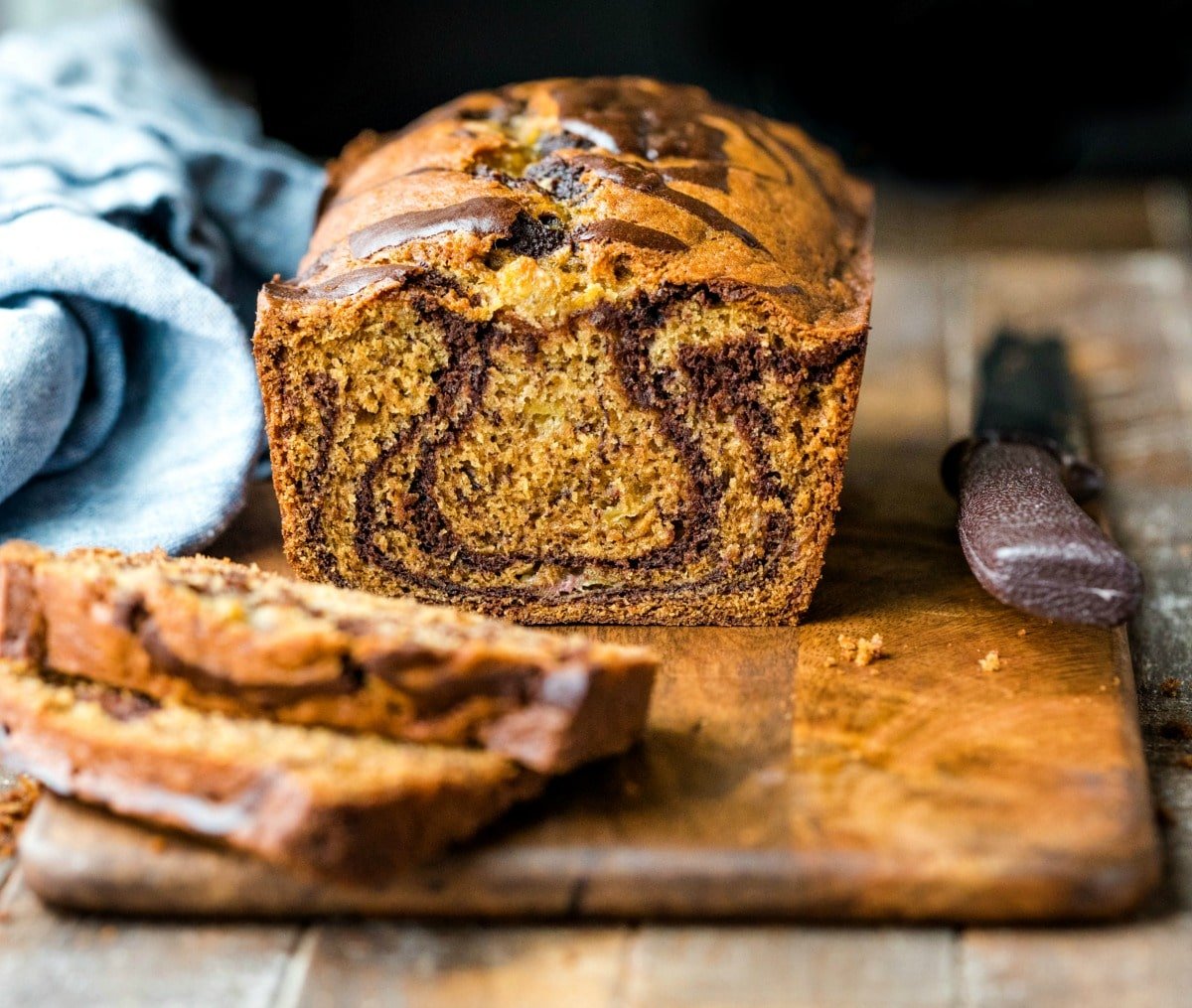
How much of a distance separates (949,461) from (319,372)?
1589mm

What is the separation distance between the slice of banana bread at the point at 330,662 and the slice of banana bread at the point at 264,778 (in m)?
0.04

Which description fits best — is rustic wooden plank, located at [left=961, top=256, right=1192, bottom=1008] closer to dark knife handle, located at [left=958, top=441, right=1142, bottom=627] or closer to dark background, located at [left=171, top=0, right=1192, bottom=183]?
dark knife handle, located at [left=958, top=441, right=1142, bottom=627]

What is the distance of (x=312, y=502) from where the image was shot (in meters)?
3.16

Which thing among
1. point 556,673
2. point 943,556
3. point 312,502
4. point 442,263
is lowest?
point 943,556

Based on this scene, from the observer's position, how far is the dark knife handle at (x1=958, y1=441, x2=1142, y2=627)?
271 cm

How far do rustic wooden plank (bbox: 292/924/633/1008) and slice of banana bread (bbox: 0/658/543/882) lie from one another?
126 millimetres

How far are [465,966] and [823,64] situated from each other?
18.2ft

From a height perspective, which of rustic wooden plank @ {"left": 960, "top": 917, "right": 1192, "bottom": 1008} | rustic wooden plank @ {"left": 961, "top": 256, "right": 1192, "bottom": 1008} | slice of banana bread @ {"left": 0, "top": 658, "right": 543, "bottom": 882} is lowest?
rustic wooden plank @ {"left": 961, "top": 256, "right": 1192, "bottom": 1008}

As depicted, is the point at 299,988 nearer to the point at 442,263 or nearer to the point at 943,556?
the point at 442,263

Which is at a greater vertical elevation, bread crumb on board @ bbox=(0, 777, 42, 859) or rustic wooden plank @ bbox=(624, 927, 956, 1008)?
rustic wooden plank @ bbox=(624, 927, 956, 1008)

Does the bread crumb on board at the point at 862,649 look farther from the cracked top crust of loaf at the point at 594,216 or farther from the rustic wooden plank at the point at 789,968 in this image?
the rustic wooden plank at the point at 789,968

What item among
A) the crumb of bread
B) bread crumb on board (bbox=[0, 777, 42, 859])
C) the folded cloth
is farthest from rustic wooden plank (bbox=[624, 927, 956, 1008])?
the folded cloth

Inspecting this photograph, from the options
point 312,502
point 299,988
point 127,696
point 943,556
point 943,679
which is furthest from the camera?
point 943,556

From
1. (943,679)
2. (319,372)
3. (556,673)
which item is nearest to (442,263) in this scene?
(319,372)
